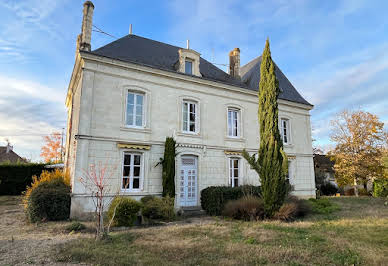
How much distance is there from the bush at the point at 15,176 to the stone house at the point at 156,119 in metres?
6.28

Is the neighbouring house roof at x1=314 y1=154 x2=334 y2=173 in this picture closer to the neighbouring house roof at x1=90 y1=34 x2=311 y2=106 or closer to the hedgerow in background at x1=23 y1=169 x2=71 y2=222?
the neighbouring house roof at x1=90 y1=34 x2=311 y2=106

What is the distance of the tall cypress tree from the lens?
27.7ft

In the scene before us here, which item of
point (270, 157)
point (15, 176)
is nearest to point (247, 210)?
point (270, 157)

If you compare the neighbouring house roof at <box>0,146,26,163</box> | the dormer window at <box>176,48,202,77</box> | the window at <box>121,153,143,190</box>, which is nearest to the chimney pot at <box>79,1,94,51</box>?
the dormer window at <box>176,48,202,77</box>

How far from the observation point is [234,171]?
13.1m

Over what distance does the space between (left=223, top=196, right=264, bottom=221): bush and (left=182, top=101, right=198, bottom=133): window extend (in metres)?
4.33

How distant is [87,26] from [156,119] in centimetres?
494

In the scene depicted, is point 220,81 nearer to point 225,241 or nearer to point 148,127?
point 148,127

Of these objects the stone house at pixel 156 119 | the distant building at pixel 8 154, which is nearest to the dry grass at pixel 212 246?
the stone house at pixel 156 119

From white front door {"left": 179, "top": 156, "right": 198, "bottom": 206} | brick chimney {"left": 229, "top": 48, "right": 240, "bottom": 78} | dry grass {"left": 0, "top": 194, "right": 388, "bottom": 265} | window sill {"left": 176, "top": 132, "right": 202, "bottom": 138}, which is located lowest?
dry grass {"left": 0, "top": 194, "right": 388, "bottom": 265}

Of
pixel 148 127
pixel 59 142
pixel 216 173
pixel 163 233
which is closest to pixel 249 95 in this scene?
pixel 216 173

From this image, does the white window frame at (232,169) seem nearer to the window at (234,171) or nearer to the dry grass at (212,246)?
the window at (234,171)

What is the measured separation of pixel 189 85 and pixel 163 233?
7.65m

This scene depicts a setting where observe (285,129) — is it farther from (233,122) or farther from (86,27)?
(86,27)
